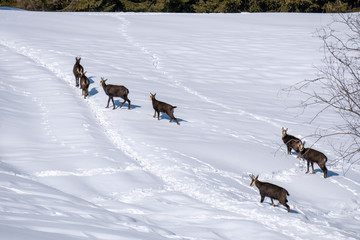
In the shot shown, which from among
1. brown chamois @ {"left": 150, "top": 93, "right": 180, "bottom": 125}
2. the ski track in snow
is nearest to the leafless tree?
the ski track in snow

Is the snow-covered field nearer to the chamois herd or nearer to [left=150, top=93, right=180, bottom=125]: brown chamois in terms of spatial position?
the chamois herd

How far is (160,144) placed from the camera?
14.5 metres

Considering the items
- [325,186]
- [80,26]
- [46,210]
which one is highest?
[80,26]

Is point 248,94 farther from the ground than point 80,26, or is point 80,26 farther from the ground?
point 80,26

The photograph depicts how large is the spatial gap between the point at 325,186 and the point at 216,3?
143ft

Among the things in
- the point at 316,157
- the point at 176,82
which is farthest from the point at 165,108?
the point at 176,82

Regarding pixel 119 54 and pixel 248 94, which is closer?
pixel 248 94

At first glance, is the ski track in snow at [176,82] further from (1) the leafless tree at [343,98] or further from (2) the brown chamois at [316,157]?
→ (2) the brown chamois at [316,157]

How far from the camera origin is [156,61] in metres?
26.2

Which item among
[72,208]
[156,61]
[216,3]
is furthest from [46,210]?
[216,3]

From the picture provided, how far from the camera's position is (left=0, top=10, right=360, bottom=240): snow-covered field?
30.3ft

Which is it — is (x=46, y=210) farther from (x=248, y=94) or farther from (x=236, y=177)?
(x=248, y=94)

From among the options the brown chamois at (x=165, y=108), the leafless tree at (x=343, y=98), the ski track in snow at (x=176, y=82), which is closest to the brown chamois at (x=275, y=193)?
the leafless tree at (x=343, y=98)

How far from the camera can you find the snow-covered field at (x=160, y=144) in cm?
924
